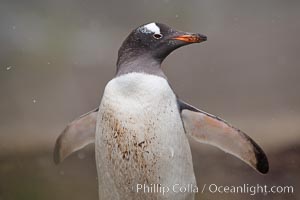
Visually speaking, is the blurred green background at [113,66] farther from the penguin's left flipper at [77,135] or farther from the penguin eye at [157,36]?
the penguin eye at [157,36]

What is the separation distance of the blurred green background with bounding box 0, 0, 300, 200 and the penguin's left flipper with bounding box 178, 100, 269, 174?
0.57 metres

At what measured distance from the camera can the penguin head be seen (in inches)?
50.3

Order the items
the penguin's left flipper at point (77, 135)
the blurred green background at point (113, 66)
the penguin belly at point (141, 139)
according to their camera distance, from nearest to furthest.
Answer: the penguin belly at point (141, 139) → the penguin's left flipper at point (77, 135) → the blurred green background at point (113, 66)

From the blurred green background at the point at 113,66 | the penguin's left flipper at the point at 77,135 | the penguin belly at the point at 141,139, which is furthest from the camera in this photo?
the blurred green background at the point at 113,66

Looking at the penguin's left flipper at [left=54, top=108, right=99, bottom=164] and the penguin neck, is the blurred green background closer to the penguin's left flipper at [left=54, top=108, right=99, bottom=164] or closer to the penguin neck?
the penguin's left flipper at [left=54, top=108, right=99, bottom=164]

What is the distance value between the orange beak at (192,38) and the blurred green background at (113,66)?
682mm

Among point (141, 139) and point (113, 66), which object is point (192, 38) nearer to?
point (141, 139)

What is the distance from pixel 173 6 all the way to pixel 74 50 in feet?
1.21

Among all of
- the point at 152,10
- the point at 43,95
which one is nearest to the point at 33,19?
the point at 43,95

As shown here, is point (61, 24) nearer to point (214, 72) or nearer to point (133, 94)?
point (214, 72)

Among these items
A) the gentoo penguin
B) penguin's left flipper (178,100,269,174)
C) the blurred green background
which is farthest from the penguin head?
the blurred green background

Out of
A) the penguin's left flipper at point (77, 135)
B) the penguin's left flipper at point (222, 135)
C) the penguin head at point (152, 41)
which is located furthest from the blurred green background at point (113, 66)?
the penguin head at point (152, 41)

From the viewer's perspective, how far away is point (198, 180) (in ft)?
6.03

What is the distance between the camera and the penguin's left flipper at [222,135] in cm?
133
